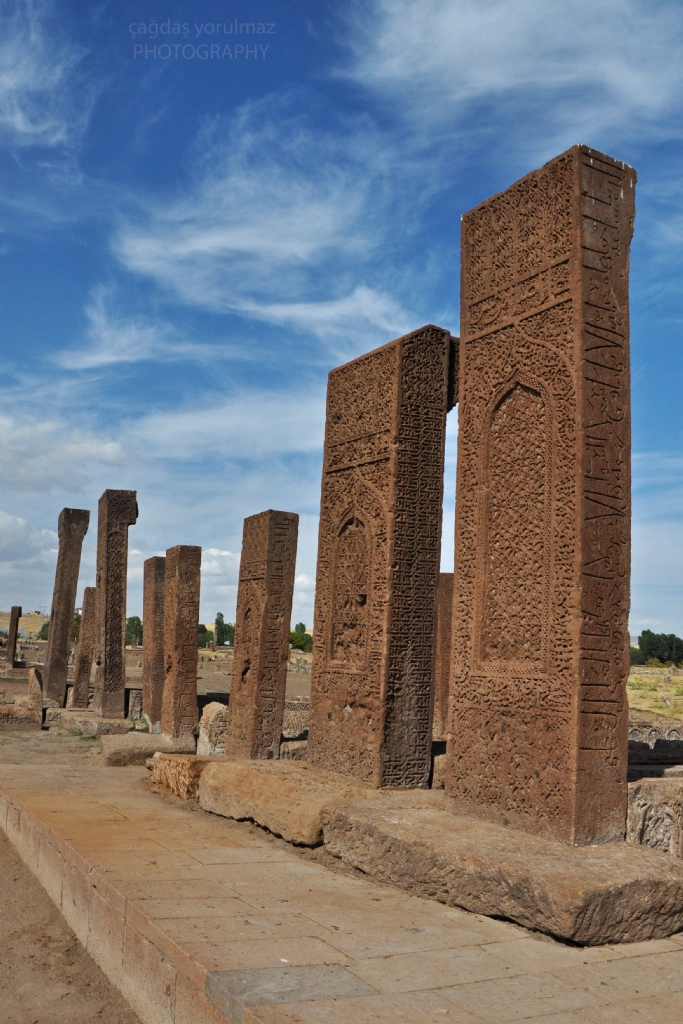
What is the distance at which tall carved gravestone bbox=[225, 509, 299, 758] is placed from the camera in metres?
9.27

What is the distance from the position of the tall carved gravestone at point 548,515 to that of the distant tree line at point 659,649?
212 feet

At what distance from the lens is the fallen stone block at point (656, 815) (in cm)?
407

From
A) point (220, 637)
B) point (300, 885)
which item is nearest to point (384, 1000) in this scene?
point (300, 885)

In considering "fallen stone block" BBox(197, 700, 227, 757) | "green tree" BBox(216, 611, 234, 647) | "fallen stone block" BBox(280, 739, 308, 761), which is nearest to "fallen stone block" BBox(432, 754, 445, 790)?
"fallen stone block" BBox(280, 739, 308, 761)

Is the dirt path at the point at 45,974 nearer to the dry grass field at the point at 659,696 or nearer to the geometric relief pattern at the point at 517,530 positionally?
the geometric relief pattern at the point at 517,530

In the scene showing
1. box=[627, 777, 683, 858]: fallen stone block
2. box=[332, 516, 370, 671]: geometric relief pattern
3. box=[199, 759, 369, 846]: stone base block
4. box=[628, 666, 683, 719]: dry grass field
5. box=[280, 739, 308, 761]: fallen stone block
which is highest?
box=[332, 516, 370, 671]: geometric relief pattern

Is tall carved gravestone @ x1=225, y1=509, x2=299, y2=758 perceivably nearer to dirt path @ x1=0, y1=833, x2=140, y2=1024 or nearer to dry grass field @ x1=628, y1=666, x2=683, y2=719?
dirt path @ x1=0, y1=833, x2=140, y2=1024

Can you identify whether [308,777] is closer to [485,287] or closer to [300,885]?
[300,885]

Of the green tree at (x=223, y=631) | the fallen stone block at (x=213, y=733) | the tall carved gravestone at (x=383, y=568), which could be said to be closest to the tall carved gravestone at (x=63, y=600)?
the fallen stone block at (x=213, y=733)

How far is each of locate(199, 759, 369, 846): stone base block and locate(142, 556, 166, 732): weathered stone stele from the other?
8043 millimetres

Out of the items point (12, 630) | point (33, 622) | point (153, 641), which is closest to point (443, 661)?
point (153, 641)

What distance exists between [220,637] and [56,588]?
7178 centimetres

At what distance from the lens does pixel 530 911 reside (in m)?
3.32

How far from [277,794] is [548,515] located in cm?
233
